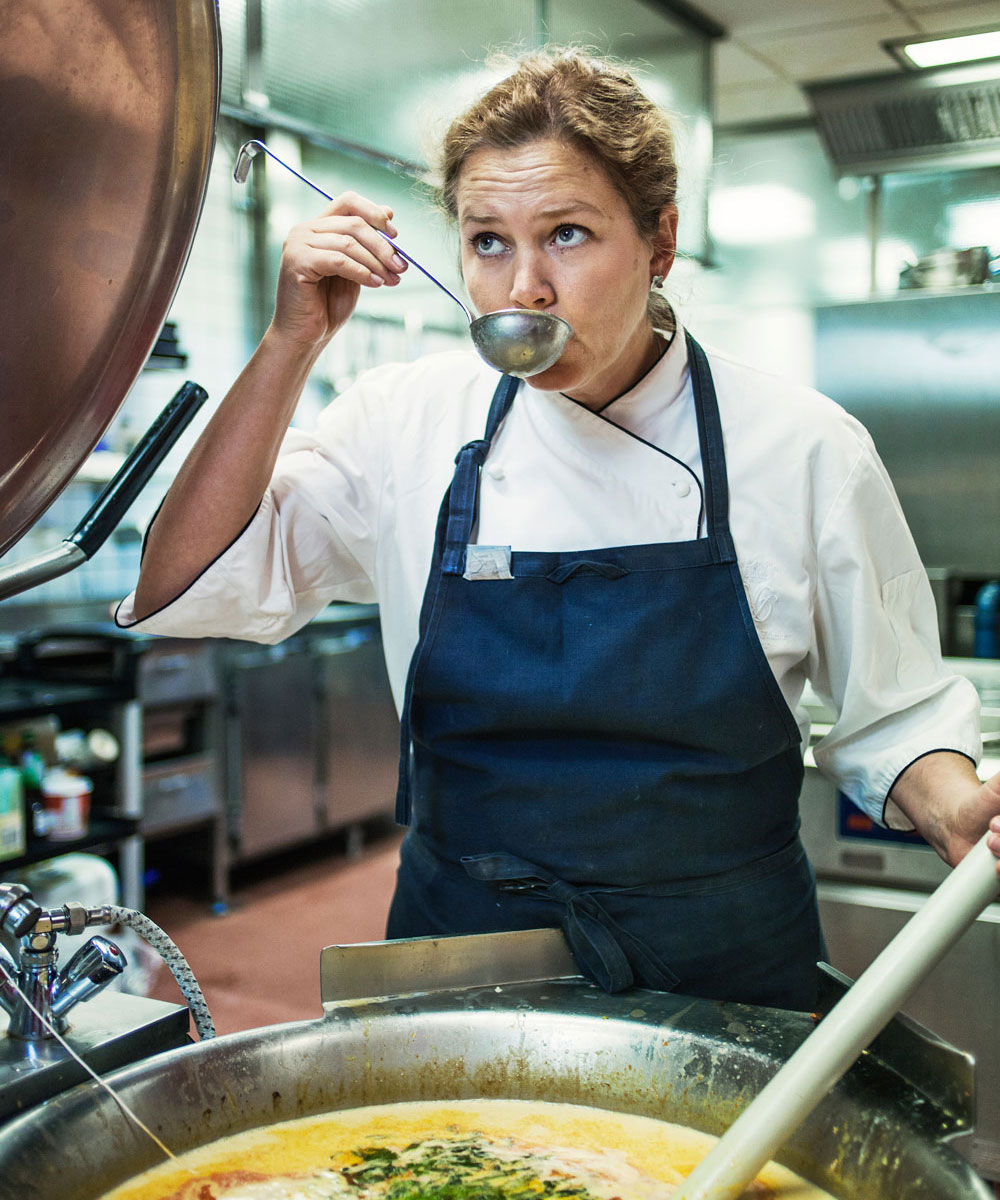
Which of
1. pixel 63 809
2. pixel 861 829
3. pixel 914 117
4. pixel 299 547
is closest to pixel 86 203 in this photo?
pixel 299 547

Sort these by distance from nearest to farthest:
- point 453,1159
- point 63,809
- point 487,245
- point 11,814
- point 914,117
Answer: point 453,1159, point 487,245, point 11,814, point 63,809, point 914,117

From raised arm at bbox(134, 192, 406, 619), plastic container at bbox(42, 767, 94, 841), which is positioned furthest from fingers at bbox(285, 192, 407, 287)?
plastic container at bbox(42, 767, 94, 841)

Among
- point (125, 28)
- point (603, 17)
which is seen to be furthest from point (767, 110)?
point (125, 28)

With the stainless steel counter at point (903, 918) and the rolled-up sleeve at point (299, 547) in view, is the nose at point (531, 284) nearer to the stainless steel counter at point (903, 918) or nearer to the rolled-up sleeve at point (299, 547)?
the rolled-up sleeve at point (299, 547)

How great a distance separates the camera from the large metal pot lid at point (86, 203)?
772 millimetres

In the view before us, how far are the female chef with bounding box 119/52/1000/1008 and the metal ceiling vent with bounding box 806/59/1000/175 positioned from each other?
3.61 meters

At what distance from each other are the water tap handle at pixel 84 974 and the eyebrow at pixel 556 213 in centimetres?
83

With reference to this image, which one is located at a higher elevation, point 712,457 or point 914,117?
point 914,117

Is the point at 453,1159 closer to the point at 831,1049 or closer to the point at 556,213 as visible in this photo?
the point at 831,1049

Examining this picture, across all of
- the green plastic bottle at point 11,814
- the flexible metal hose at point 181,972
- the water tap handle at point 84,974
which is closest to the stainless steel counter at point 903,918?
the flexible metal hose at point 181,972

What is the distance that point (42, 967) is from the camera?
3.27 ft

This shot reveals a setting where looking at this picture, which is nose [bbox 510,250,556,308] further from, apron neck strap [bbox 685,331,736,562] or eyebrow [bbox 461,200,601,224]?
apron neck strap [bbox 685,331,736,562]

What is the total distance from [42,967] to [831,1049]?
0.65 meters

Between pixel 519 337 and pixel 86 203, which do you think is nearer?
pixel 86 203
